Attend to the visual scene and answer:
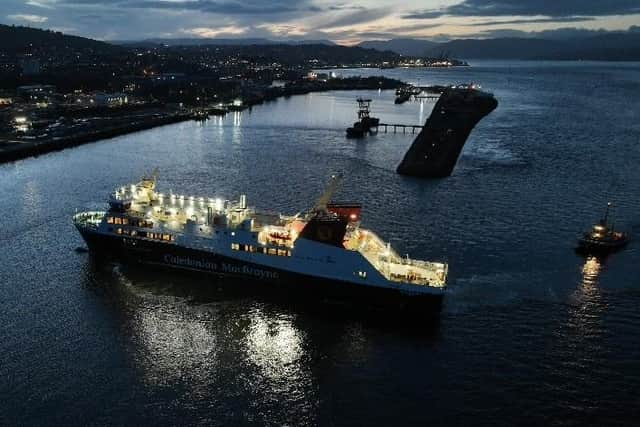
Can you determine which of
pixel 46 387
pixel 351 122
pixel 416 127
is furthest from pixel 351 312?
pixel 351 122

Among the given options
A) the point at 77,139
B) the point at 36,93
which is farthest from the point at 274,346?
the point at 36,93

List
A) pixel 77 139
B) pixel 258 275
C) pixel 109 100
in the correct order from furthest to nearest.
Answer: pixel 109 100, pixel 77 139, pixel 258 275

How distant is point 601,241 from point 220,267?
29634 mm

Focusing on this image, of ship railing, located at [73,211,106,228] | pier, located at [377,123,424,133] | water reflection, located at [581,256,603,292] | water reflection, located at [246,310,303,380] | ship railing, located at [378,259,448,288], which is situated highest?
pier, located at [377,123,424,133]

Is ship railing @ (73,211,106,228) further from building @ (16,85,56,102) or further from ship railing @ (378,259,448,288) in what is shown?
building @ (16,85,56,102)

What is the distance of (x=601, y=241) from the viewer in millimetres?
43250

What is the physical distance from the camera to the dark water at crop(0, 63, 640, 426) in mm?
24719

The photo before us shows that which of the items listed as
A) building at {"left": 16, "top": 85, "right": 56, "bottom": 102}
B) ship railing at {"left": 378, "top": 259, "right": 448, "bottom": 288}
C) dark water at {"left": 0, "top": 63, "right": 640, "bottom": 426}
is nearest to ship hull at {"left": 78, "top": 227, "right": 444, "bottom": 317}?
ship railing at {"left": 378, "top": 259, "right": 448, "bottom": 288}

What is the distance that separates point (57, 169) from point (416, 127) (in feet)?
239

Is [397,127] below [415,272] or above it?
above

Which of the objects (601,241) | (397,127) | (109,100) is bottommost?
(601,241)

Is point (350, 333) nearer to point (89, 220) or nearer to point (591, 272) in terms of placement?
point (591, 272)

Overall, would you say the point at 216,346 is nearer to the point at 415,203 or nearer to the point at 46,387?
the point at 46,387

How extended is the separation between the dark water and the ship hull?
43.5 inches
